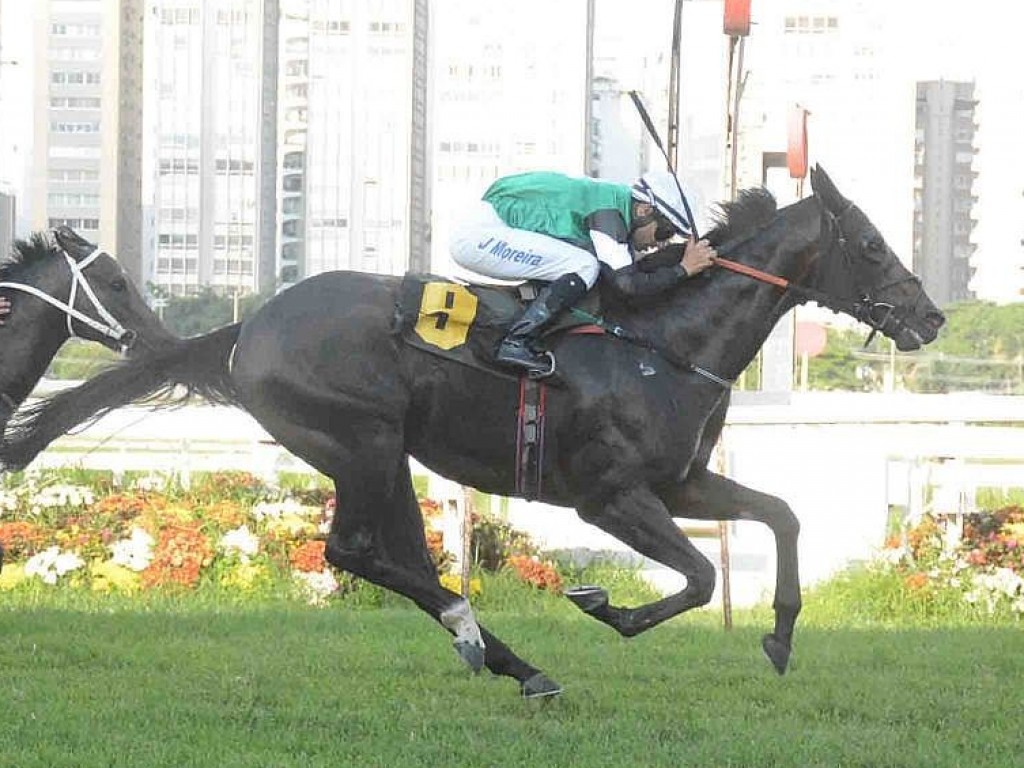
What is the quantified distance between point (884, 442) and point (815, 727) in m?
5.67

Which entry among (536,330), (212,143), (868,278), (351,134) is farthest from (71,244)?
(351,134)

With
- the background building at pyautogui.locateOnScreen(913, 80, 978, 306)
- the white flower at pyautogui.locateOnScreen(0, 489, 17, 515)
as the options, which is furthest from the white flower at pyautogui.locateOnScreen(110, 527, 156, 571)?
the background building at pyautogui.locateOnScreen(913, 80, 978, 306)

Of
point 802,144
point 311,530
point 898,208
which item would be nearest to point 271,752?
point 311,530

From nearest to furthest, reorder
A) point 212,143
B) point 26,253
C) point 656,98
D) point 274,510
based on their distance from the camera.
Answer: point 26,253 < point 274,510 < point 656,98 < point 212,143

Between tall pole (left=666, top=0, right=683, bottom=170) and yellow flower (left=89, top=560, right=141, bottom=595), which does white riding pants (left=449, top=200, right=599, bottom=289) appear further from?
yellow flower (left=89, top=560, right=141, bottom=595)

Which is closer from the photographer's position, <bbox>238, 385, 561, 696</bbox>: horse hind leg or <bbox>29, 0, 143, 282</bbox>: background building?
<bbox>238, 385, 561, 696</bbox>: horse hind leg

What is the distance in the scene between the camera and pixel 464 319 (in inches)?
257

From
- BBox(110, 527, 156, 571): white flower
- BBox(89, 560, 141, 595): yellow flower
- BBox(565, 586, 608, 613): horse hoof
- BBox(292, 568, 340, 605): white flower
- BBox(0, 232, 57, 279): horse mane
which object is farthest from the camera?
BBox(110, 527, 156, 571): white flower

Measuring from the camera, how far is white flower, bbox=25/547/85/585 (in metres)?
9.67

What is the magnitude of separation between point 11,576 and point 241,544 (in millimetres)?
1176

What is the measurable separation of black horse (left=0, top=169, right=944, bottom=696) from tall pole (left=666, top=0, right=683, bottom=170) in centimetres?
203

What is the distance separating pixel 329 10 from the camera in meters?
146

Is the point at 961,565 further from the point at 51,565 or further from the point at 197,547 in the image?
the point at 51,565

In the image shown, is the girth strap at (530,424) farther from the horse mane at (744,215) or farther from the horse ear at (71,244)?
the horse ear at (71,244)
